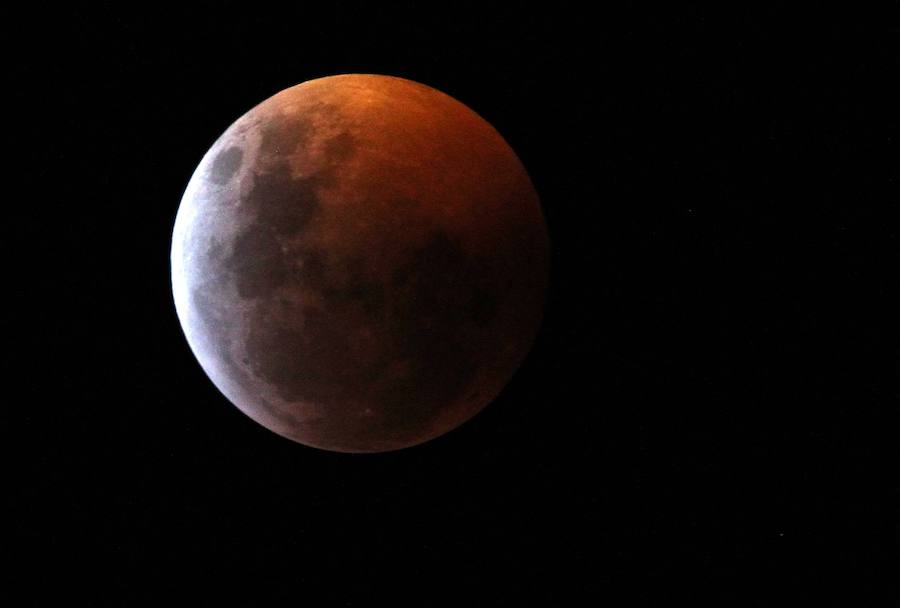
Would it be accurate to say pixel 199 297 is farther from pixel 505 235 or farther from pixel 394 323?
pixel 505 235

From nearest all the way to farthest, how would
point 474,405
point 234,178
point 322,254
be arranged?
point 322,254, point 234,178, point 474,405

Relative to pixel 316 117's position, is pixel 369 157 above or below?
below

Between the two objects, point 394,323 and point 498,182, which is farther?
point 498,182

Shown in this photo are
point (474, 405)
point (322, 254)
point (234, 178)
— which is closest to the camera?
point (322, 254)

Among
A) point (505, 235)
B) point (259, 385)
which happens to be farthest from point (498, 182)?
point (259, 385)

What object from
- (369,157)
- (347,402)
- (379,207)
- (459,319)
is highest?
(369,157)

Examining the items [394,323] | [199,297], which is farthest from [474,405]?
[199,297]
